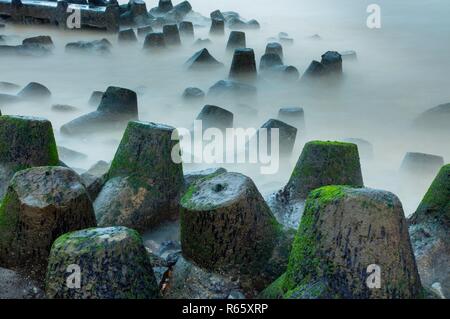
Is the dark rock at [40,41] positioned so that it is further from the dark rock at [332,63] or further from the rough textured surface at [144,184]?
the rough textured surface at [144,184]

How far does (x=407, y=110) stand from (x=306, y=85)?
4.56ft

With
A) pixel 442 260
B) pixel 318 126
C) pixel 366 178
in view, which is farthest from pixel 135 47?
pixel 442 260

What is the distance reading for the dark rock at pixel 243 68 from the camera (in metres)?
8.98

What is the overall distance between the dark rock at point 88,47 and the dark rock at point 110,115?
184 inches

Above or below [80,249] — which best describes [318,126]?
below

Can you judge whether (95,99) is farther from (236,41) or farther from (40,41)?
(236,41)

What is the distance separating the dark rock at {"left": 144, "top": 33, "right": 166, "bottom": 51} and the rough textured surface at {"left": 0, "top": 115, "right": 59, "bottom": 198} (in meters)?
7.54

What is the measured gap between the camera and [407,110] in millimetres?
8461

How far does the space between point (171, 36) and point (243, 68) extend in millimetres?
3072

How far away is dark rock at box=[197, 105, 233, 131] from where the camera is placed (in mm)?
6555

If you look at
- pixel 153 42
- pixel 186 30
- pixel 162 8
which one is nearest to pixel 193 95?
pixel 153 42

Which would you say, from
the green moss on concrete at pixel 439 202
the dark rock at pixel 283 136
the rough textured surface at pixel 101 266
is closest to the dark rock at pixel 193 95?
the dark rock at pixel 283 136

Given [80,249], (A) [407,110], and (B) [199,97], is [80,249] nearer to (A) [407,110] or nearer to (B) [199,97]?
(B) [199,97]

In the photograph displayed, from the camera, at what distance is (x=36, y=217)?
2807 mm
